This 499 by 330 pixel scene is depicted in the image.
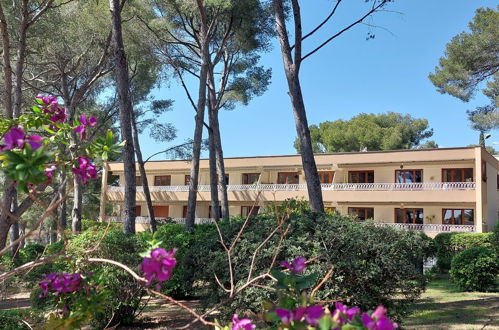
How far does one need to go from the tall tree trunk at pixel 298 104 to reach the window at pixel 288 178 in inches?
722

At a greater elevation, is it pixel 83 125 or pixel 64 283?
pixel 83 125

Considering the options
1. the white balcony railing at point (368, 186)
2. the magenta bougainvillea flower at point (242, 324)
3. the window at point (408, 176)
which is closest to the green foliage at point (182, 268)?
the magenta bougainvillea flower at point (242, 324)

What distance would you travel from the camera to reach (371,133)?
Result: 3225 centimetres

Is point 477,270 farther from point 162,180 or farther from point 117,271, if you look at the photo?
point 162,180

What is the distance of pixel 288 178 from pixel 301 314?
87.0ft

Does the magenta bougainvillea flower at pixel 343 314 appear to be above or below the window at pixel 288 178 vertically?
below

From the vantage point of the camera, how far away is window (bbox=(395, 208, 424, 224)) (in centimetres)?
2334

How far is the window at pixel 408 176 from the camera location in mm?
23750

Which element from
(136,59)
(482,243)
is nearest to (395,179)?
(482,243)

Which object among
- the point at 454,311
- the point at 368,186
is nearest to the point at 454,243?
the point at 368,186

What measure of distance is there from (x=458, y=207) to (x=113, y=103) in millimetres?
17956

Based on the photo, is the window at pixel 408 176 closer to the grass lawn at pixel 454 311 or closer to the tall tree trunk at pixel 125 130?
the grass lawn at pixel 454 311

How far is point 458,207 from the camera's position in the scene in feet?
72.5

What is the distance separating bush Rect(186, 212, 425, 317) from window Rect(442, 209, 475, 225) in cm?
1855
